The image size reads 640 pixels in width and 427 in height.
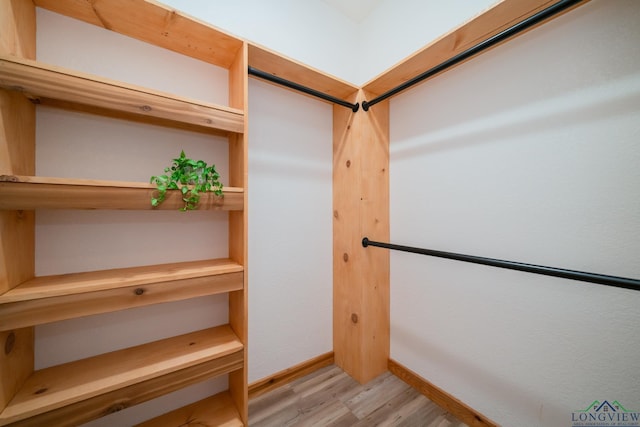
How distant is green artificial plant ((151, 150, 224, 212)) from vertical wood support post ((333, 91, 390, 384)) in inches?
31.9

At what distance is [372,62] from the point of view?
1.61 m

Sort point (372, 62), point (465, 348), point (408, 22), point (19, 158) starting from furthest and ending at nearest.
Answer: point (372, 62), point (408, 22), point (465, 348), point (19, 158)

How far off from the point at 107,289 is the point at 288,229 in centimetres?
85

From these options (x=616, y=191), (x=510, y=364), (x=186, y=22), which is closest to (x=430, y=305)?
(x=510, y=364)

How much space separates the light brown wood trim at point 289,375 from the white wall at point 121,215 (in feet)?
0.70

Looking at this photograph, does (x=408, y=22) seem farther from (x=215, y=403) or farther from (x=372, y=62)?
(x=215, y=403)

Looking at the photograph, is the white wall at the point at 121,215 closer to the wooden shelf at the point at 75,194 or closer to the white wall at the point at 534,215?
the wooden shelf at the point at 75,194

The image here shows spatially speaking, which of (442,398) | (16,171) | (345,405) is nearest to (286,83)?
(16,171)

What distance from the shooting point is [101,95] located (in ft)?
2.50

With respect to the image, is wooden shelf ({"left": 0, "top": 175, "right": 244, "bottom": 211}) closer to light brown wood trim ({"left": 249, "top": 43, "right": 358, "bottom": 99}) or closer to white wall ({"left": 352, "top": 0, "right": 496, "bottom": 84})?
light brown wood trim ({"left": 249, "top": 43, "right": 358, "bottom": 99})

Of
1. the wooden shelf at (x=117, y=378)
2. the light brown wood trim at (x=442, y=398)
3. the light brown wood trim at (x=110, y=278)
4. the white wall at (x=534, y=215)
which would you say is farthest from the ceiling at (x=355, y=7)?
the light brown wood trim at (x=442, y=398)

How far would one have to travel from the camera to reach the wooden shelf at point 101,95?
667mm

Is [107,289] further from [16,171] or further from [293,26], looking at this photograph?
[293,26]

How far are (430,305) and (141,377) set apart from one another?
4.44ft
